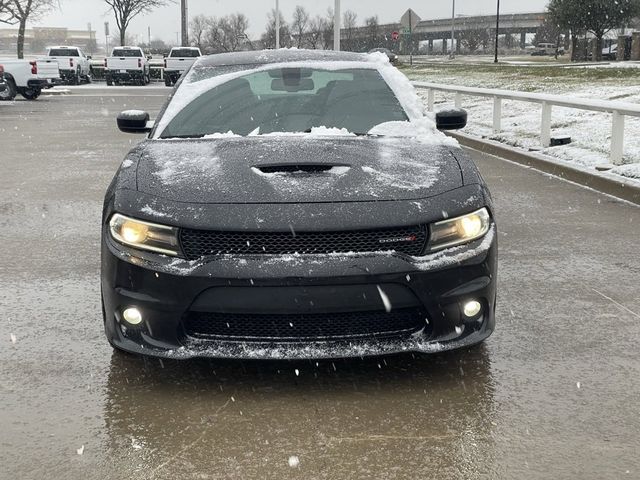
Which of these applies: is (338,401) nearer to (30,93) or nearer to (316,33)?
(30,93)

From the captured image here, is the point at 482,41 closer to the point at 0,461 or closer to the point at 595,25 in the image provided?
the point at 595,25

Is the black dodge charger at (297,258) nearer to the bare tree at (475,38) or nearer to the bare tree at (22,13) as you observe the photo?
the bare tree at (22,13)

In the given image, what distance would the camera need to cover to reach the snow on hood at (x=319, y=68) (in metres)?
4.98

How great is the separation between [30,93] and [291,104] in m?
27.0

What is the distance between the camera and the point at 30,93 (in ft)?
97.2

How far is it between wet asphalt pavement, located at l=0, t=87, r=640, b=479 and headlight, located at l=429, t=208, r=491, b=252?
65cm

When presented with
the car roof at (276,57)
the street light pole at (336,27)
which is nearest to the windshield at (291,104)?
the car roof at (276,57)

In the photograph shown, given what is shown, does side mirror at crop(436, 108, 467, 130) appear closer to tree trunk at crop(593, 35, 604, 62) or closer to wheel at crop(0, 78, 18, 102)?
wheel at crop(0, 78, 18, 102)

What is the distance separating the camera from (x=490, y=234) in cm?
370

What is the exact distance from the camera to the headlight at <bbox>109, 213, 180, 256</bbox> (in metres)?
3.45

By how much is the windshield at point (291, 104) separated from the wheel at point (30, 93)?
85.4 ft

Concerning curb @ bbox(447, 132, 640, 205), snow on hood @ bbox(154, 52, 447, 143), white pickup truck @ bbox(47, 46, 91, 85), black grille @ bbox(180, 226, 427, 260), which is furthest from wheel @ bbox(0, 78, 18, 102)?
black grille @ bbox(180, 226, 427, 260)

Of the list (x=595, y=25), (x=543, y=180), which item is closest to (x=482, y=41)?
(x=595, y=25)

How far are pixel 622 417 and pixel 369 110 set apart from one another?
2387 millimetres
